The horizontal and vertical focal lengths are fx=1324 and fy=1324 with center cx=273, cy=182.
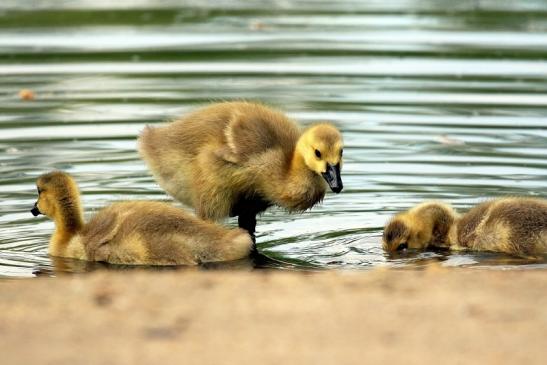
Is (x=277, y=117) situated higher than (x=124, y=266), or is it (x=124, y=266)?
(x=277, y=117)

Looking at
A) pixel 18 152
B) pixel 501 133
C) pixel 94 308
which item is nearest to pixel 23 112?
pixel 18 152

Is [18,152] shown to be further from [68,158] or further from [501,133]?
[501,133]

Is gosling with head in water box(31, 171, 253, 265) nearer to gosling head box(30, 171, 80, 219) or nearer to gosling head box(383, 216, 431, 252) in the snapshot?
gosling head box(30, 171, 80, 219)

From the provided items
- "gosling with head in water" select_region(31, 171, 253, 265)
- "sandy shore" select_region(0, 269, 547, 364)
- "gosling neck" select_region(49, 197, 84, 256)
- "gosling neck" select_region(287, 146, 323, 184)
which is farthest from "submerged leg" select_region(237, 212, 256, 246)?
"sandy shore" select_region(0, 269, 547, 364)

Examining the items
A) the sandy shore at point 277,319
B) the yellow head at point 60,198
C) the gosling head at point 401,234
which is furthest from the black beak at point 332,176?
the sandy shore at point 277,319

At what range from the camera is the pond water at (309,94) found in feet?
32.8

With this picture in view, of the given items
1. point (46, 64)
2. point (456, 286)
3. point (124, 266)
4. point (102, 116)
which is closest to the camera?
point (456, 286)

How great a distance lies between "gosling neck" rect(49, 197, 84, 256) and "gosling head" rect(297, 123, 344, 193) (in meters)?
1.58

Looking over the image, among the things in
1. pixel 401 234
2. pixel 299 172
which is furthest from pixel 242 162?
pixel 401 234

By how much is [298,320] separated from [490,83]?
9777 mm

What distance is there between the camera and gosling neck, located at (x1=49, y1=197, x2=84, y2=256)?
887 cm

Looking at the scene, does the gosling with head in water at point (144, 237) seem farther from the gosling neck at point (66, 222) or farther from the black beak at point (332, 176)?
the black beak at point (332, 176)

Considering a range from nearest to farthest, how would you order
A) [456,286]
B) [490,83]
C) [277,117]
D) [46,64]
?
[456,286], [277,117], [490,83], [46,64]

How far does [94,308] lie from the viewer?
6020 mm
